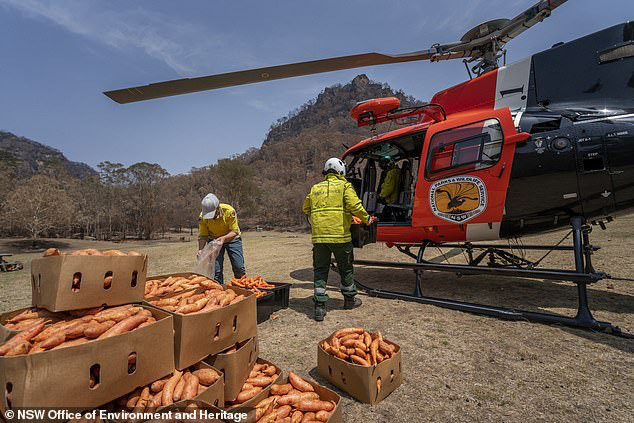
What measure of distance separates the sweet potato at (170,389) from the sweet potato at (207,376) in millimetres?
125

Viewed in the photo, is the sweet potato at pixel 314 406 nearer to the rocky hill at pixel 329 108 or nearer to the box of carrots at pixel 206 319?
the box of carrots at pixel 206 319

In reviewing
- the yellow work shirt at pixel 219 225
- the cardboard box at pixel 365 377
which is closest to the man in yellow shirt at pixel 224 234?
the yellow work shirt at pixel 219 225

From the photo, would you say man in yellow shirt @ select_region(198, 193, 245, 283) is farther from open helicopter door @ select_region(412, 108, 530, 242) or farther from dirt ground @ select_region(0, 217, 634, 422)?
open helicopter door @ select_region(412, 108, 530, 242)

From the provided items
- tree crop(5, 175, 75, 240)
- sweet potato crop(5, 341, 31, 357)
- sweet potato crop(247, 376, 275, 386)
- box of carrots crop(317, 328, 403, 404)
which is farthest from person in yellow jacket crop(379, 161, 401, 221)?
tree crop(5, 175, 75, 240)

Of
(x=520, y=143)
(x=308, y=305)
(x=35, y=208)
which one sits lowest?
(x=308, y=305)

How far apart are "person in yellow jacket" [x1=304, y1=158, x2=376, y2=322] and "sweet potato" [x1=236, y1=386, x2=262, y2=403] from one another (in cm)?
199

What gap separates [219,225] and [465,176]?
4159mm

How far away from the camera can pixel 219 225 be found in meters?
5.24

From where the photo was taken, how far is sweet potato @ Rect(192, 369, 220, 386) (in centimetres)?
207

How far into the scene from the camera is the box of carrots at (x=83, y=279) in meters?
1.99

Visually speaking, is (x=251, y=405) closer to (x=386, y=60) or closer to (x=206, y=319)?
(x=206, y=319)

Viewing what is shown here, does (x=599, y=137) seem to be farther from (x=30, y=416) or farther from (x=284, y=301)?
(x=30, y=416)

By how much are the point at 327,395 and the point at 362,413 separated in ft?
1.25

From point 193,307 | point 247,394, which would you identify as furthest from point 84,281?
point 247,394
